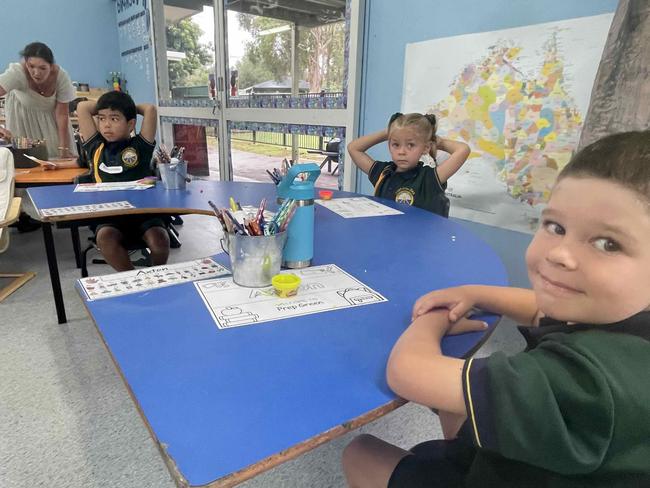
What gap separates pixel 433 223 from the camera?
1.41 m

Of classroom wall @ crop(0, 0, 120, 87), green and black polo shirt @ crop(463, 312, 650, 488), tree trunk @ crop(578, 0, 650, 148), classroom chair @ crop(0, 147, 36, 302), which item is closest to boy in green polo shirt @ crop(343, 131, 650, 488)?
green and black polo shirt @ crop(463, 312, 650, 488)

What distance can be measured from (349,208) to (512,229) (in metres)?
1.06

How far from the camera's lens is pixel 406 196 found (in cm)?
186

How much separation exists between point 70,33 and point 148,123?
4.08 m

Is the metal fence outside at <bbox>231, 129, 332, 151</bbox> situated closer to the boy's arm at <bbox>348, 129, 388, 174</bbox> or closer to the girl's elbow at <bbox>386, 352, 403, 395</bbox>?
the boy's arm at <bbox>348, 129, 388, 174</bbox>

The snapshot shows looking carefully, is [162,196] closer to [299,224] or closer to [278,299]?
[299,224]

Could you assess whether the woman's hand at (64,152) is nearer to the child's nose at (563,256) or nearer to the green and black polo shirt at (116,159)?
the green and black polo shirt at (116,159)

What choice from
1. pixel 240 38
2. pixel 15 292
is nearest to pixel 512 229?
pixel 15 292

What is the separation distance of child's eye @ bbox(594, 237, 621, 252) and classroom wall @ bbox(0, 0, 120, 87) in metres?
6.39

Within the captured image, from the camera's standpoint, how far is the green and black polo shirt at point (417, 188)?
5.99 ft

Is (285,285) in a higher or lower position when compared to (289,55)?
lower

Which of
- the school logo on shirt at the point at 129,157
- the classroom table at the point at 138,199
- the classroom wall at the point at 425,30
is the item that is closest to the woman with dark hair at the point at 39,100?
the school logo on shirt at the point at 129,157

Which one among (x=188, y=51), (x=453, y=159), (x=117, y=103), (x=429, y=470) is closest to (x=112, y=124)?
(x=117, y=103)

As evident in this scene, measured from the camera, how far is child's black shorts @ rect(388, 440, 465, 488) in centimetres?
65
